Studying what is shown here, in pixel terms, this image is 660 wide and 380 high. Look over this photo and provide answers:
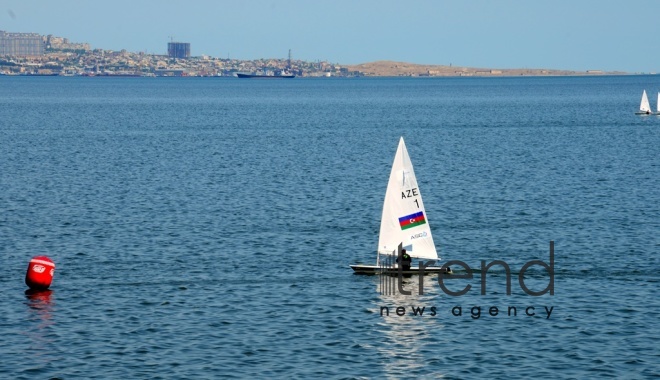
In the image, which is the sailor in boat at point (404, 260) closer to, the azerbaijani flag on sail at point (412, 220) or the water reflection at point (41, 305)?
the azerbaijani flag on sail at point (412, 220)

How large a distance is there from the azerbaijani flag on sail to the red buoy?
18.3 m

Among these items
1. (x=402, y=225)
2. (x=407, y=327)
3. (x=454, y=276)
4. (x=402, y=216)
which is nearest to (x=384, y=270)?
(x=402, y=225)

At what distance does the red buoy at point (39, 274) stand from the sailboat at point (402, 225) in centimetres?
1576

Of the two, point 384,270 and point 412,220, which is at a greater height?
point 412,220

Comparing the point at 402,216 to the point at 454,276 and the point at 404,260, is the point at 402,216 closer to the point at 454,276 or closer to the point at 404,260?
the point at 404,260

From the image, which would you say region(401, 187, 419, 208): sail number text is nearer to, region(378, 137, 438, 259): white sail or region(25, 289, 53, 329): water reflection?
region(378, 137, 438, 259): white sail

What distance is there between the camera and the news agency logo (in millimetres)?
53312

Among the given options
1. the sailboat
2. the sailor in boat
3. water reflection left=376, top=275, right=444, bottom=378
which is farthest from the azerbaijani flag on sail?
water reflection left=376, top=275, right=444, bottom=378

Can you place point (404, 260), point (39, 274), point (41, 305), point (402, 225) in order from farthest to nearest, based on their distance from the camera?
point (402, 225)
point (404, 260)
point (39, 274)
point (41, 305)

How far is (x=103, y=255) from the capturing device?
2482 inches

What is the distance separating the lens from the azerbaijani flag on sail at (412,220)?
5669cm

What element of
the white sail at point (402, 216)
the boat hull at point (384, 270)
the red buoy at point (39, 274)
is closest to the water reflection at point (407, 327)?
the boat hull at point (384, 270)

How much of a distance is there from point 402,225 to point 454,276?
3874 mm

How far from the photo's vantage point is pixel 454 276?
5662cm
